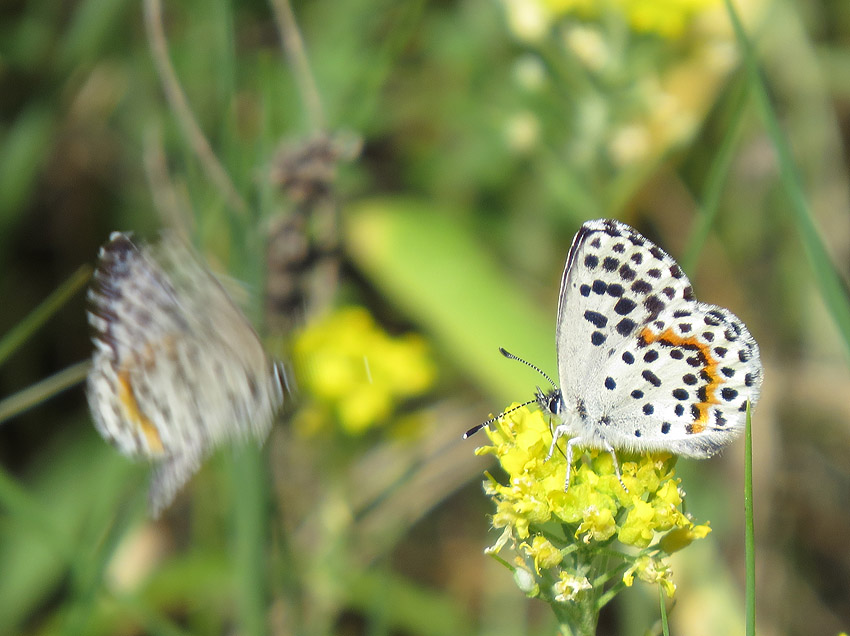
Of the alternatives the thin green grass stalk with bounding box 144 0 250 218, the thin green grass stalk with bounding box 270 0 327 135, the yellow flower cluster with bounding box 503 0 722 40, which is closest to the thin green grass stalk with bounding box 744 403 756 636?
the thin green grass stalk with bounding box 144 0 250 218

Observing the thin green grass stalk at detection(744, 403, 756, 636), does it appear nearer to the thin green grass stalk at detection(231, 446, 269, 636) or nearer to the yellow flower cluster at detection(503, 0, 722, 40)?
the thin green grass stalk at detection(231, 446, 269, 636)

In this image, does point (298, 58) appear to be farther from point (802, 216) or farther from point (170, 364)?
point (802, 216)

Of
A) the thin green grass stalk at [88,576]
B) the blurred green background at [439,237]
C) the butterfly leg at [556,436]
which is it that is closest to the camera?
the butterfly leg at [556,436]

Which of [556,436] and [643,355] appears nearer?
[556,436]

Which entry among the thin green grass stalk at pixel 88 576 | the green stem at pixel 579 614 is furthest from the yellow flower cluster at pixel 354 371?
the green stem at pixel 579 614

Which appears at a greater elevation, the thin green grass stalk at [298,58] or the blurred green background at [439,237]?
the thin green grass stalk at [298,58]

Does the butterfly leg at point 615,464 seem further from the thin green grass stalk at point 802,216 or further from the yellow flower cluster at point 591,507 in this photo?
the thin green grass stalk at point 802,216

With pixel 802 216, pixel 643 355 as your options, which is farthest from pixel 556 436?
pixel 802 216
